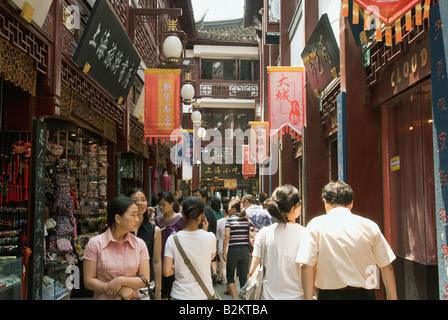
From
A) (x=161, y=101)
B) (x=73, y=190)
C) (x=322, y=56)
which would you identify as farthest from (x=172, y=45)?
(x=73, y=190)

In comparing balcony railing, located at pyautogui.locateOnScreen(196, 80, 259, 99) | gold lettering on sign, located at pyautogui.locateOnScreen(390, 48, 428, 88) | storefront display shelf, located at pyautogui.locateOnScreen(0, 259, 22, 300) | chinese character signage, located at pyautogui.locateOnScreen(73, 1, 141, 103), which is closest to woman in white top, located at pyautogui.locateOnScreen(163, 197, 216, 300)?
storefront display shelf, located at pyautogui.locateOnScreen(0, 259, 22, 300)

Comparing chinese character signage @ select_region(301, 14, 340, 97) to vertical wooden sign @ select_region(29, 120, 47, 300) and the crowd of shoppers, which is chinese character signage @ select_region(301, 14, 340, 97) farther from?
vertical wooden sign @ select_region(29, 120, 47, 300)

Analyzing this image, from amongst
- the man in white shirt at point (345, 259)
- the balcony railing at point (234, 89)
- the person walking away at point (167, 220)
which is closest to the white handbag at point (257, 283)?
the man in white shirt at point (345, 259)

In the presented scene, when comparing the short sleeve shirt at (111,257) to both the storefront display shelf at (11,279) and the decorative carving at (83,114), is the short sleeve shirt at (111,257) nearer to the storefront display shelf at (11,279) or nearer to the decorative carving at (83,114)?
the storefront display shelf at (11,279)

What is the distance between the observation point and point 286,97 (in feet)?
38.8

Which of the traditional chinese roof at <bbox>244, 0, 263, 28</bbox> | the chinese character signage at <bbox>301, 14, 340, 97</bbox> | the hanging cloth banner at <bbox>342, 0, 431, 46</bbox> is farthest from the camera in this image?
the traditional chinese roof at <bbox>244, 0, 263, 28</bbox>

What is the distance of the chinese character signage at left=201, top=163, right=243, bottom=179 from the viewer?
30.4 m

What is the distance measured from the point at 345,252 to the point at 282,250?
55cm

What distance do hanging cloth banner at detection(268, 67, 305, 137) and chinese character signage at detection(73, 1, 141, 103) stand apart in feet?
12.8

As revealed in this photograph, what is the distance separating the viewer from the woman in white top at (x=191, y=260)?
4230 millimetres

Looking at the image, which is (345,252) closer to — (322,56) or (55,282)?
(55,282)

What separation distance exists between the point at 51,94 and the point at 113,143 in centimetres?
476

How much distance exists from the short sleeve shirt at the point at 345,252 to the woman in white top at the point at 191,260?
94cm

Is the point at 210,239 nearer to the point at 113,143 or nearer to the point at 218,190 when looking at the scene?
the point at 113,143
